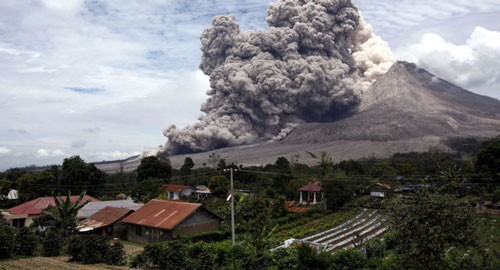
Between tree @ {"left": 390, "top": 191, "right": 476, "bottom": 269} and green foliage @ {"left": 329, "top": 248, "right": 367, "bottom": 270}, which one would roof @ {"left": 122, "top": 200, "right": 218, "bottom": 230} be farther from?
tree @ {"left": 390, "top": 191, "right": 476, "bottom": 269}

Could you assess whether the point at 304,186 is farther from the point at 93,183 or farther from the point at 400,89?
the point at 400,89

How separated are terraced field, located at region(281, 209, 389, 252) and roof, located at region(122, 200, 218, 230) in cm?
977

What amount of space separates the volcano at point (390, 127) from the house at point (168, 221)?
74859 mm

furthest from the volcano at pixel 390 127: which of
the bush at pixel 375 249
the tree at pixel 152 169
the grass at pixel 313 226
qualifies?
the bush at pixel 375 249

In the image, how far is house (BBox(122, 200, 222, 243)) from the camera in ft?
101

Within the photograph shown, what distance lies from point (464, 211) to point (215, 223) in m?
23.9

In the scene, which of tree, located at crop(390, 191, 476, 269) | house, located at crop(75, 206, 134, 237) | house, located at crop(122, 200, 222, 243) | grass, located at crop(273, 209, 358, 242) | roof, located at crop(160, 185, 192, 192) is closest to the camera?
tree, located at crop(390, 191, 476, 269)

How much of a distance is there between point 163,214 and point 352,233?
55.1 ft

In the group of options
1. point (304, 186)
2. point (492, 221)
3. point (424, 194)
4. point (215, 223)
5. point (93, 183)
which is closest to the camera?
point (424, 194)

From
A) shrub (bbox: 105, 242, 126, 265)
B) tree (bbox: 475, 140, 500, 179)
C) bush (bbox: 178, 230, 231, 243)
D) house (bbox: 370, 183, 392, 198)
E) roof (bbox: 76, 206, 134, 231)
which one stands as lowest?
bush (bbox: 178, 230, 231, 243)

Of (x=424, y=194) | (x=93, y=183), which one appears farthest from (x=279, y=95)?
(x=424, y=194)

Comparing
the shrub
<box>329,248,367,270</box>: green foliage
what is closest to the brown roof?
the shrub

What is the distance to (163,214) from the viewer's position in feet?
108

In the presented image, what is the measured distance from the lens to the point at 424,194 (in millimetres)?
14430
